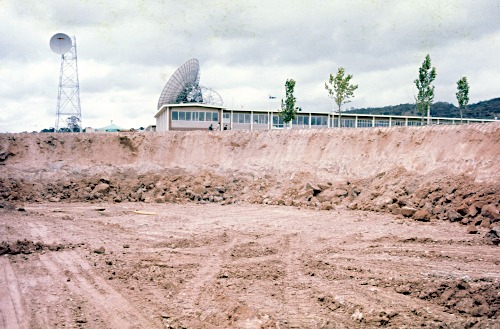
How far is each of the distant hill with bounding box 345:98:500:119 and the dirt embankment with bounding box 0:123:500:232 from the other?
11466 cm

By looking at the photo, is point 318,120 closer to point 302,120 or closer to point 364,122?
point 302,120

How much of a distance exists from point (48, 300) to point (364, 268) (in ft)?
24.7

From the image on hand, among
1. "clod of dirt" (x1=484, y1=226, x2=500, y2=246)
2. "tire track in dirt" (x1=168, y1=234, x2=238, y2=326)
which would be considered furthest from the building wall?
"tire track in dirt" (x1=168, y1=234, x2=238, y2=326)

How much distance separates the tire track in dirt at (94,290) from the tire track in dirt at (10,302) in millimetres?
929

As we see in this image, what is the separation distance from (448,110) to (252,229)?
495 ft

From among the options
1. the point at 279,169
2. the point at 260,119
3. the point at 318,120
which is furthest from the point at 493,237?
the point at 318,120

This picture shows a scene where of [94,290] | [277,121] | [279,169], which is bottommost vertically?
[94,290]

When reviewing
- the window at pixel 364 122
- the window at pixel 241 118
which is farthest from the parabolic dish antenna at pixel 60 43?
the window at pixel 364 122

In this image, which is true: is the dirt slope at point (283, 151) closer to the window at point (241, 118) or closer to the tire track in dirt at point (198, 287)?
the tire track in dirt at point (198, 287)

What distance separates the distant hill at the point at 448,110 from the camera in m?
137

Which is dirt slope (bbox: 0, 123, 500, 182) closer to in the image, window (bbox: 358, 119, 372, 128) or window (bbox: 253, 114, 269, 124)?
window (bbox: 253, 114, 269, 124)

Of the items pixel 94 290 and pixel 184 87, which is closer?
pixel 94 290

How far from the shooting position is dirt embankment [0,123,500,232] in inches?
833

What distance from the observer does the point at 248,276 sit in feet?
37.3
